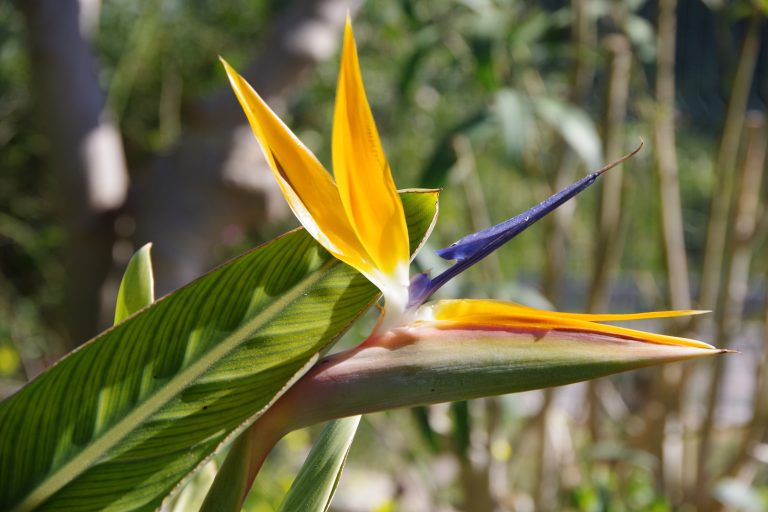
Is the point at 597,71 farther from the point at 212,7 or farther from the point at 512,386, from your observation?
the point at 512,386

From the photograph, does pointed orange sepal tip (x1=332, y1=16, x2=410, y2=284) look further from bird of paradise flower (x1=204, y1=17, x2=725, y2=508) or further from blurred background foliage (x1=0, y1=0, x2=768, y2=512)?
blurred background foliage (x1=0, y1=0, x2=768, y2=512)

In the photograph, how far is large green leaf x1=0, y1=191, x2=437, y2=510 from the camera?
0.34m

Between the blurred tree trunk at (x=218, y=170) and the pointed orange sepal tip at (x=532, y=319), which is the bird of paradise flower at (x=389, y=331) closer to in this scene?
the pointed orange sepal tip at (x=532, y=319)

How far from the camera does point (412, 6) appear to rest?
3.69 ft

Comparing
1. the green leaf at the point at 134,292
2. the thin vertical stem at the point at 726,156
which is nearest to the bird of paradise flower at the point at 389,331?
the green leaf at the point at 134,292

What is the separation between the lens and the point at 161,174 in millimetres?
1250

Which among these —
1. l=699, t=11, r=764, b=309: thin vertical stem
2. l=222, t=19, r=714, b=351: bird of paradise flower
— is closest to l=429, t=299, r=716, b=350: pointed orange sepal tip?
l=222, t=19, r=714, b=351: bird of paradise flower

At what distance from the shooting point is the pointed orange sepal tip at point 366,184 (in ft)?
1.06

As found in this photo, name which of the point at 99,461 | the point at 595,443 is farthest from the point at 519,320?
the point at 595,443

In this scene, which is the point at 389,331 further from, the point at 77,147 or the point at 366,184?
the point at 77,147

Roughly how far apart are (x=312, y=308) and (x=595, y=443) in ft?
4.00

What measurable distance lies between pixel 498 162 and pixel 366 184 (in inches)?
70.8

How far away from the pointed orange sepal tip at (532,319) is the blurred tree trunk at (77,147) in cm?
93

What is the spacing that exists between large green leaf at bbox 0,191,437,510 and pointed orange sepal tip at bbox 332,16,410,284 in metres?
0.02
